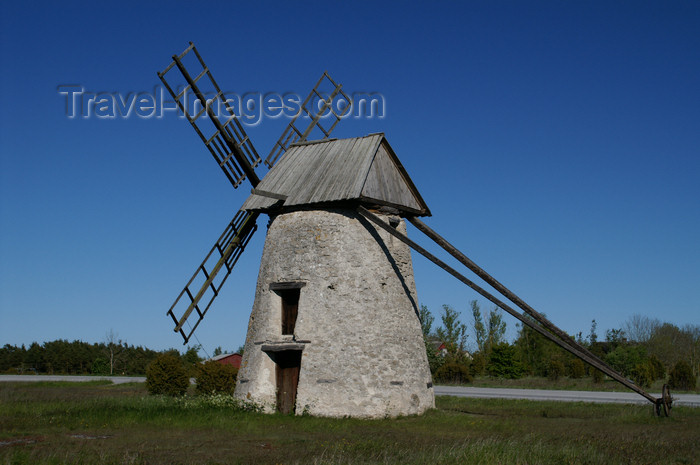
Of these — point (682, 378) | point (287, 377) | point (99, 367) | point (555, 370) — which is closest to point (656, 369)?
point (682, 378)

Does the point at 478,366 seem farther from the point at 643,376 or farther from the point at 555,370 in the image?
the point at 643,376

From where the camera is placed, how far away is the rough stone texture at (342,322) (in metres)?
15.0

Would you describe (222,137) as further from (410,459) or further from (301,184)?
(410,459)

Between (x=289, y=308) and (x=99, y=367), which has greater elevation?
(x=289, y=308)

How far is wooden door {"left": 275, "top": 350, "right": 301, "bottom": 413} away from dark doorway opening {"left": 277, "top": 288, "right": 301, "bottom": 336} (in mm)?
600

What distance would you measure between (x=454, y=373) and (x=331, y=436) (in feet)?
78.3

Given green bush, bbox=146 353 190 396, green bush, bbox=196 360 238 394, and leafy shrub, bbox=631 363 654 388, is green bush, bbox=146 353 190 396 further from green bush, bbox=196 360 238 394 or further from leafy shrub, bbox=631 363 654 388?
leafy shrub, bbox=631 363 654 388

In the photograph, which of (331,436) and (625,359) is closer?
(331,436)

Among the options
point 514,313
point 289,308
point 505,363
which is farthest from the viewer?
point 505,363

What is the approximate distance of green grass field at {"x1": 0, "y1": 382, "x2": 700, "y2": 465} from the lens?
376 inches

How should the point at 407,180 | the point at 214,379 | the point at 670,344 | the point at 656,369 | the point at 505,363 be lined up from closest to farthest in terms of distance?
1. the point at 407,180
2. the point at 214,379
3. the point at 656,369
4. the point at 505,363
5. the point at 670,344

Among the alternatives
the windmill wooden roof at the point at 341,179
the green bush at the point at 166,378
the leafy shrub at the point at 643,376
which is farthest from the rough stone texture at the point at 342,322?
the leafy shrub at the point at 643,376

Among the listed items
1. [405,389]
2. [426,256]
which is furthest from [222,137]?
[405,389]

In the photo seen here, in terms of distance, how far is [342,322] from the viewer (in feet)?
50.1
